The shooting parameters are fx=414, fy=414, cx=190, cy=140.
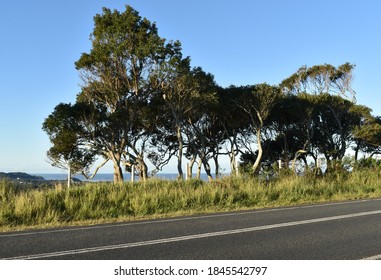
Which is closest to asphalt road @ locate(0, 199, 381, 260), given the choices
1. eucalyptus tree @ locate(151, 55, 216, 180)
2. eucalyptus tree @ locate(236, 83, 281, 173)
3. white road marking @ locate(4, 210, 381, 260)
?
white road marking @ locate(4, 210, 381, 260)

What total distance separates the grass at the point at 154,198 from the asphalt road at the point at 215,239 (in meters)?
1.57

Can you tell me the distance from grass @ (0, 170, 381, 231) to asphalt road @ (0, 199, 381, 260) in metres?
Result: 1.57

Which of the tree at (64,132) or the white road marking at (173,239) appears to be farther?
the tree at (64,132)

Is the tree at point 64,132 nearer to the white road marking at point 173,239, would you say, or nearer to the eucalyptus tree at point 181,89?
the eucalyptus tree at point 181,89

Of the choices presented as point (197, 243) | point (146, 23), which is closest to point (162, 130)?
point (146, 23)

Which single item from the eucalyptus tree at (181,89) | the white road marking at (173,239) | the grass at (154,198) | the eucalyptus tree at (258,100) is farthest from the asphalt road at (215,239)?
the eucalyptus tree at (258,100)

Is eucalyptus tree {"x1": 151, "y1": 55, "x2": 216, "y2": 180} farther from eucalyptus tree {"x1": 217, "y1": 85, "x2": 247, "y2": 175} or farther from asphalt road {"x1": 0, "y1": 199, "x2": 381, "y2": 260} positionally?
asphalt road {"x1": 0, "y1": 199, "x2": 381, "y2": 260}

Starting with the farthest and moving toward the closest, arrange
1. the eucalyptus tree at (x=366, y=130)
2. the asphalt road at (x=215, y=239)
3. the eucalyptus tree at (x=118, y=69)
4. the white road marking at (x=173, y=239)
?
the eucalyptus tree at (x=366, y=130) → the eucalyptus tree at (x=118, y=69) → the white road marking at (x=173, y=239) → the asphalt road at (x=215, y=239)

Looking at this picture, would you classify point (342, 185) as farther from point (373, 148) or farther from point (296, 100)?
point (373, 148)

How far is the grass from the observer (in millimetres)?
10594

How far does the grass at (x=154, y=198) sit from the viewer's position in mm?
10594

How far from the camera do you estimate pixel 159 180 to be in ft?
53.6

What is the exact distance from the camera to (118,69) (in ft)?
93.5

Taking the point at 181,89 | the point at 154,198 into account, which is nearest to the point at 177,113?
the point at 181,89
